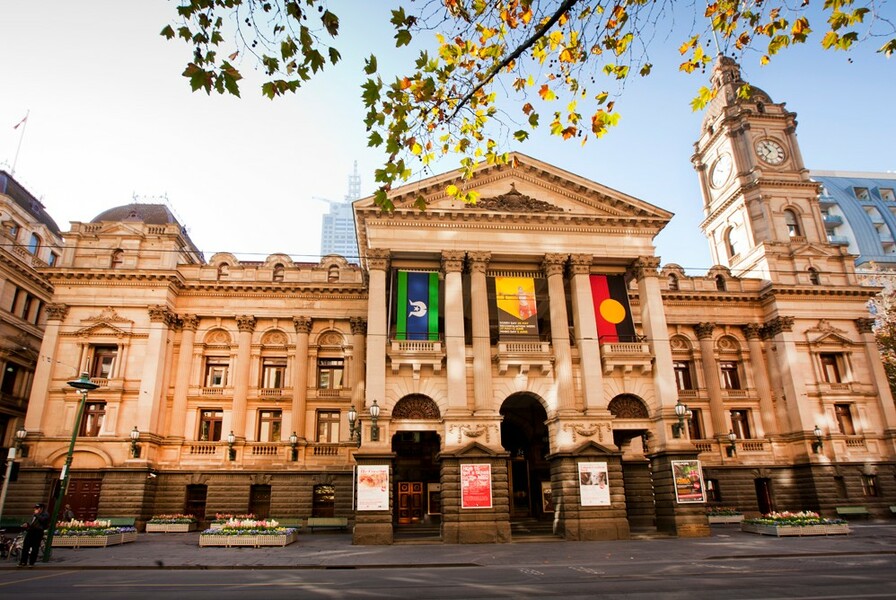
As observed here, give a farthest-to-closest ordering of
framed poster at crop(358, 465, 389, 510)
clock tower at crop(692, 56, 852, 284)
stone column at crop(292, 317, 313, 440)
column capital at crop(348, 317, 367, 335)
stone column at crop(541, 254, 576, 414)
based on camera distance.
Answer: clock tower at crop(692, 56, 852, 284) < column capital at crop(348, 317, 367, 335) < stone column at crop(292, 317, 313, 440) < stone column at crop(541, 254, 576, 414) < framed poster at crop(358, 465, 389, 510)

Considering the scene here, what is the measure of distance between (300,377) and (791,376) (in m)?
33.0

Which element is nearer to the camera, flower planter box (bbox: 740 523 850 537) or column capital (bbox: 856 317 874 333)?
flower planter box (bbox: 740 523 850 537)

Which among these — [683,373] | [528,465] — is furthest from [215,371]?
[683,373]

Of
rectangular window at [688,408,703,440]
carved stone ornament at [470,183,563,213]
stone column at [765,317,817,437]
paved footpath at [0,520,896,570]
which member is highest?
carved stone ornament at [470,183,563,213]

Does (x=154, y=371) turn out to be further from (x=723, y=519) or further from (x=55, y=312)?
(x=723, y=519)

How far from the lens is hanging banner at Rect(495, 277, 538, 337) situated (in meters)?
31.0

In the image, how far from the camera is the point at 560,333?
31047mm

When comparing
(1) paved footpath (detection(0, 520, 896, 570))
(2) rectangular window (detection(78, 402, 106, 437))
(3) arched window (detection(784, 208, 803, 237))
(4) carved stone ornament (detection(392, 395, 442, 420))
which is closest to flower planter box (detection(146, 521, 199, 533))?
(1) paved footpath (detection(0, 520, 896, 570))

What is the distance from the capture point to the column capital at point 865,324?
41.7 meters

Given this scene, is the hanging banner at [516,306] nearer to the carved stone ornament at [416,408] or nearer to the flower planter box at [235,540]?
the carved stone ornament at [416,408]

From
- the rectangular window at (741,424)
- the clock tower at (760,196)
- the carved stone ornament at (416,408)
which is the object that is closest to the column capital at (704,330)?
the rectangular window at (741,424)

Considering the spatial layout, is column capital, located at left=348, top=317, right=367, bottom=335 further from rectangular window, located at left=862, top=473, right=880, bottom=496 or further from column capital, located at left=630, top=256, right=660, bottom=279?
rectangular window, located at left=862, top=473, right=880, bottom=496

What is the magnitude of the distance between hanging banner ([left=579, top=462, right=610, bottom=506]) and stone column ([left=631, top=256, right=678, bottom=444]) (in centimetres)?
406

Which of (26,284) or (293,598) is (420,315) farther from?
(26,284)
